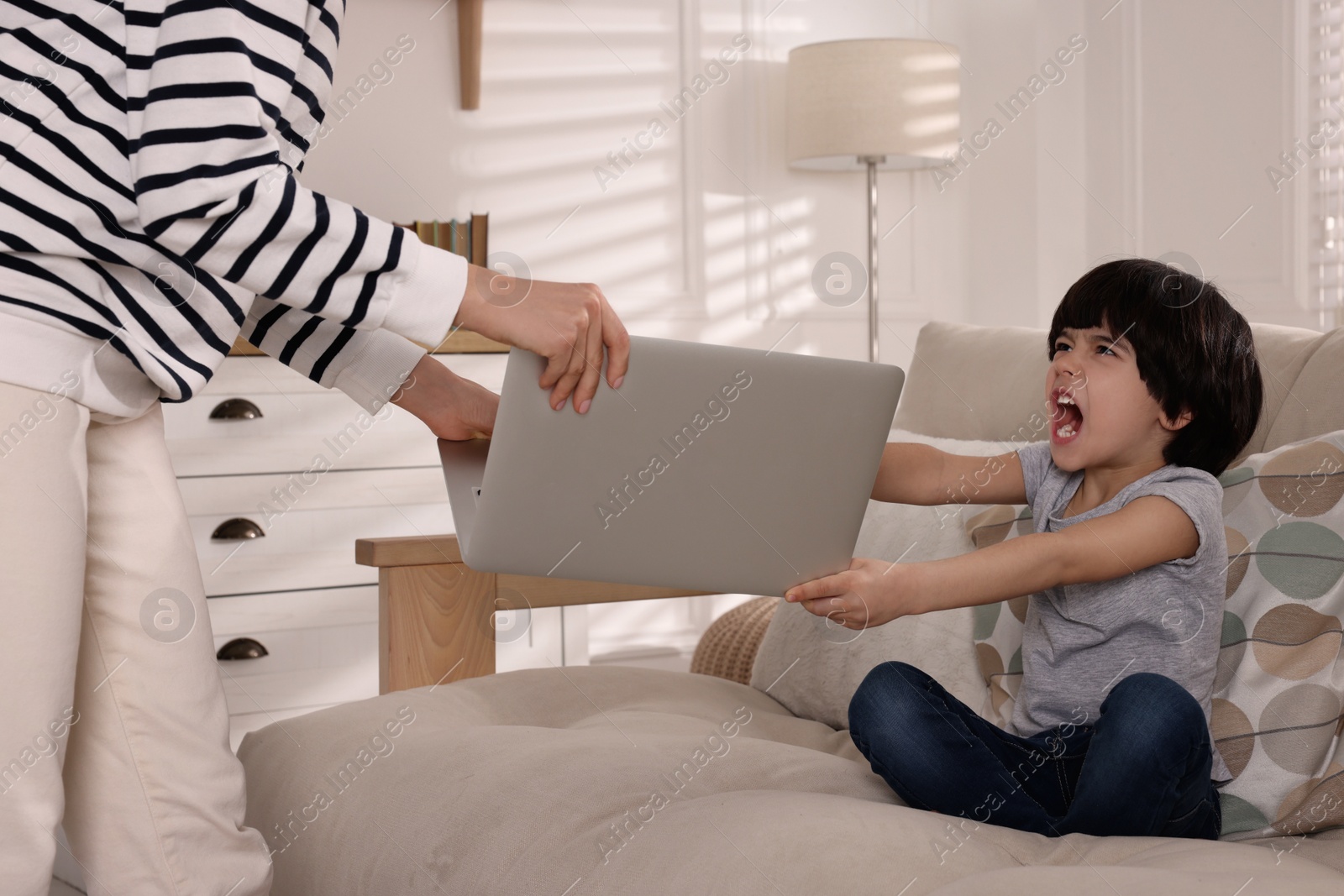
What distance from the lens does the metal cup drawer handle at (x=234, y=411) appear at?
1974 millimetres

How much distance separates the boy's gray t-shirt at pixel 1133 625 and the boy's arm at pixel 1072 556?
1 cm

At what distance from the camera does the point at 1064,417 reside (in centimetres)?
111

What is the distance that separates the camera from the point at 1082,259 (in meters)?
2.77

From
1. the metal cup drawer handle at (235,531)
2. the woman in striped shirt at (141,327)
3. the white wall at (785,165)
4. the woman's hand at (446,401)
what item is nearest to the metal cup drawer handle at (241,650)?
the metal cup drawer handle at (235,531)

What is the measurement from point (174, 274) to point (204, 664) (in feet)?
0.87

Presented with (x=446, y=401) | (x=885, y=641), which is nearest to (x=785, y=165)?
(x=885, y=641)

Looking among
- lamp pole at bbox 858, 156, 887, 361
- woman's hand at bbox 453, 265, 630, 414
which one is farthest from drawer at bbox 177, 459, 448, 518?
woman's hand at bbox 453, 265, 630, 414

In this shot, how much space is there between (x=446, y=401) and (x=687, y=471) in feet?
1.00

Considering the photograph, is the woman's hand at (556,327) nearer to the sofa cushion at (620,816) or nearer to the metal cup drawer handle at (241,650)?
the sofa cushion at (620,816)

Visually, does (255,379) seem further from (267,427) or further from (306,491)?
(306,491)

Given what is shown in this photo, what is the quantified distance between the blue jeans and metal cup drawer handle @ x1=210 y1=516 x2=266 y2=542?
1.27m

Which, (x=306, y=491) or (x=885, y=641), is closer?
(x=885, y=641)

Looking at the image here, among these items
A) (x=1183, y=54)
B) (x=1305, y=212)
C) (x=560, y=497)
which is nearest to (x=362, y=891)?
(x=560, y=497)

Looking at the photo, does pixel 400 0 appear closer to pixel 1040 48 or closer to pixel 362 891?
pixel 1040 48
